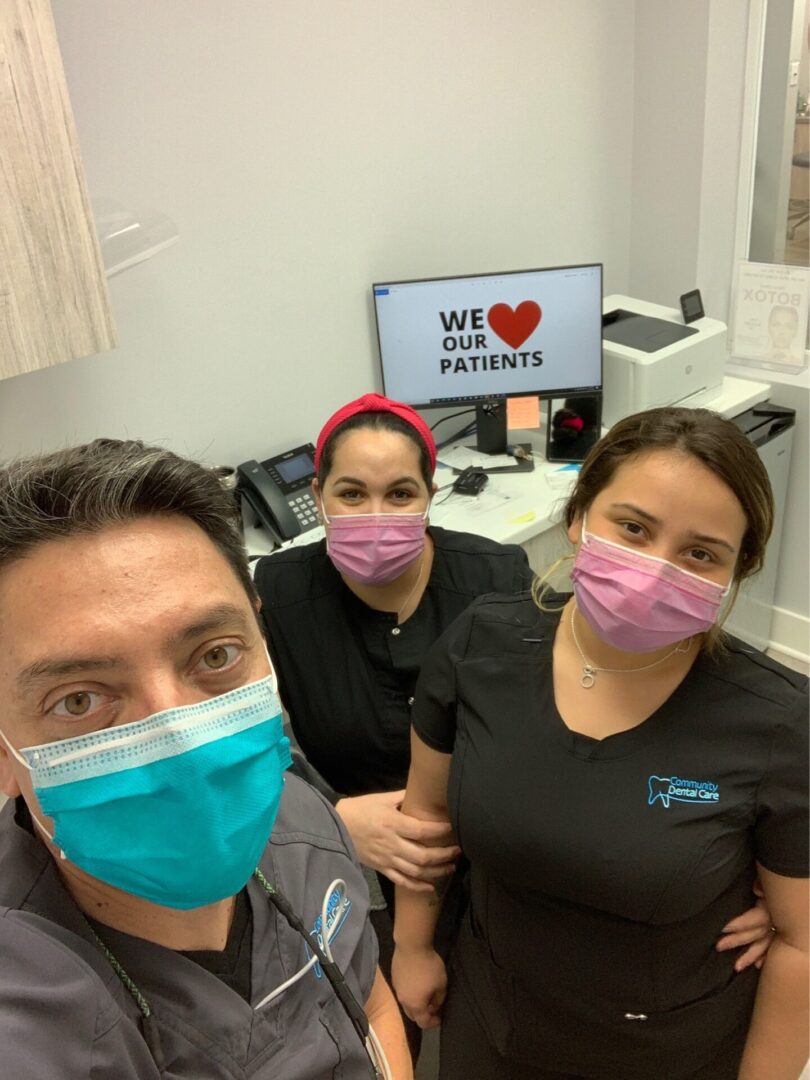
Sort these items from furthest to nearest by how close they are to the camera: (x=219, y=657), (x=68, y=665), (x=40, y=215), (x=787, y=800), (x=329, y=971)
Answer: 1. (x=40, y=215)
2. (x=787, y=800)
3. (x=329, y=971)
4. (x=219, y=657)
5. (x=68, y=665)

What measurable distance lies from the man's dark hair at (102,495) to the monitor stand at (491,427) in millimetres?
1903

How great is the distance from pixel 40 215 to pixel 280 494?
41.0 inches

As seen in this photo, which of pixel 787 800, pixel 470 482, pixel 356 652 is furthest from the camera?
pixel 470 482

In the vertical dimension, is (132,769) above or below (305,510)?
above

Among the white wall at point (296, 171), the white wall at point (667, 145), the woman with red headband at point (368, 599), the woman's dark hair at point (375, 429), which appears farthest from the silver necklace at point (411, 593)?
the white wall at point (667, 145)

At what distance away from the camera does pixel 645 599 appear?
46.8 inches

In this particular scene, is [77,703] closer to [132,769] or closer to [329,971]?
[132,769]

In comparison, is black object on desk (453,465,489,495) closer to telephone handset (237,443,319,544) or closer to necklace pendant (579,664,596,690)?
telephone handset (237,443,319,544)

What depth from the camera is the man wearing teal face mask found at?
782 mm

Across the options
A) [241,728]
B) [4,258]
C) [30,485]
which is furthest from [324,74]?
[241,728]

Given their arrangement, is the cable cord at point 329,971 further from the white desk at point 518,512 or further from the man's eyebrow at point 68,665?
the white desk at point 518,512

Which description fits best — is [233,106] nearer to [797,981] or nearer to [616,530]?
[616,530]

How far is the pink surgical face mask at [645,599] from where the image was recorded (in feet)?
3.90

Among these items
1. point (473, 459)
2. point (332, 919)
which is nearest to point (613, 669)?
point (332, 919)
